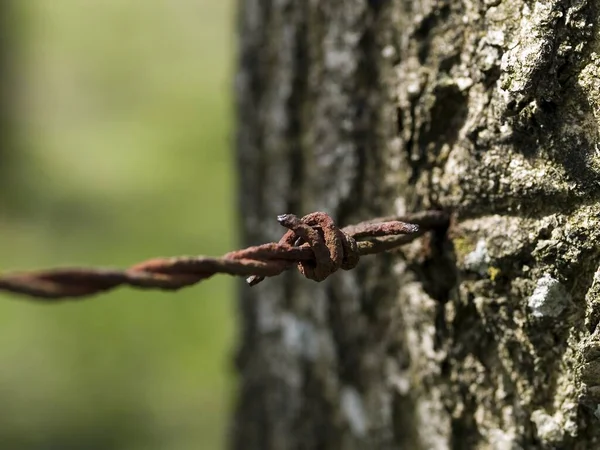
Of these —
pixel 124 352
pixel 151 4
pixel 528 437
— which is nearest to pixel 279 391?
pixel 528 437

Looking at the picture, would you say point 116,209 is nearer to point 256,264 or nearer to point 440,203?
point 440,203

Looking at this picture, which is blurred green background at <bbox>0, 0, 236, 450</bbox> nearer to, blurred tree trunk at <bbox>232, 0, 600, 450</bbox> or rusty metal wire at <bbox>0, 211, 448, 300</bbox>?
blurred tree trunk at <bbox>232, 0, 600, 450</bbox>

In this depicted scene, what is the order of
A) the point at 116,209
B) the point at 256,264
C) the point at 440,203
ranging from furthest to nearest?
Result: the point at 116,209 → the point at 440,203 → the point at 256,264

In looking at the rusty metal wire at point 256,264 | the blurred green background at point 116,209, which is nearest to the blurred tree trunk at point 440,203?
the rusty metal wire at point 256,264

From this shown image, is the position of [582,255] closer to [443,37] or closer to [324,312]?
[443,37]

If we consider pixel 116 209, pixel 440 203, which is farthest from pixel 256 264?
pixel 116 209
